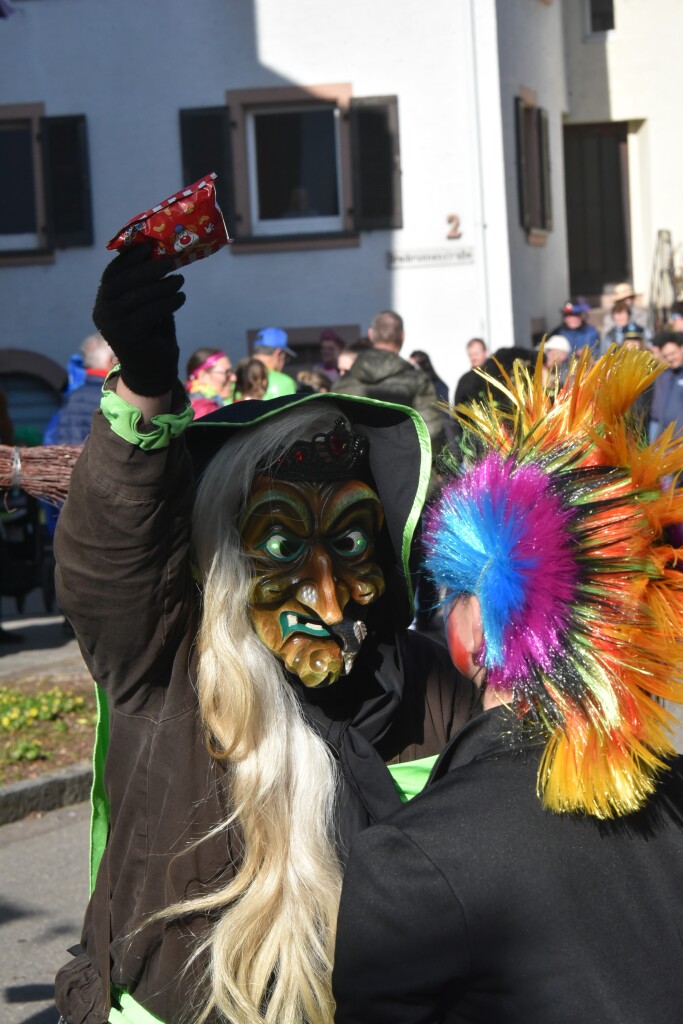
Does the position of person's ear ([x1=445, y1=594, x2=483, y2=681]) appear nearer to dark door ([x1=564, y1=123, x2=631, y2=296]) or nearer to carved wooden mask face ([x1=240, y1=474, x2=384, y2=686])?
carved wooden mask face ([x1=240, y1=474, x2=384, y2=686])

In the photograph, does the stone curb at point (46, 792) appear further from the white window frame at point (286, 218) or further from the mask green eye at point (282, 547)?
the white window frame at point (286, 218)

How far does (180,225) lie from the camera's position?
1770 mm

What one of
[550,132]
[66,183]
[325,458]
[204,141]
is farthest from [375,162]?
[325,458]

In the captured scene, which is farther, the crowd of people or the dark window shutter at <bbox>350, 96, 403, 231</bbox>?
the dark window shutter at <bbox>350, 96, 403, 231</bbox>

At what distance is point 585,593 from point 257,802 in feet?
2.23

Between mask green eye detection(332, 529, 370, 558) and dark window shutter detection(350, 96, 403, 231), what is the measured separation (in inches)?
538

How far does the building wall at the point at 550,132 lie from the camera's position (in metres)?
16.0

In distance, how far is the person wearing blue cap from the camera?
26.3ft

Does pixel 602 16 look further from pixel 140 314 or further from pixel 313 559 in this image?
pixel 140 314

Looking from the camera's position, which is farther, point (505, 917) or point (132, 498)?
point (132, 498)

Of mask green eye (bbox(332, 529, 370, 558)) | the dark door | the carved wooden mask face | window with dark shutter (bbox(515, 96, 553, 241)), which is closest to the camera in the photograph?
the carved wooden mask face

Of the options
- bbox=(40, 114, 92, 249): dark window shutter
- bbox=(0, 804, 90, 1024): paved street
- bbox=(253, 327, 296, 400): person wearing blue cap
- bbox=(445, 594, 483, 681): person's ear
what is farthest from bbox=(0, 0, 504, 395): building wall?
bbox=(445, 594, 483, 681): person's ear

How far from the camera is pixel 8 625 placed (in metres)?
9.78

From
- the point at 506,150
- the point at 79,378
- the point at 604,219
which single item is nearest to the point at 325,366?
the point at 79,378
